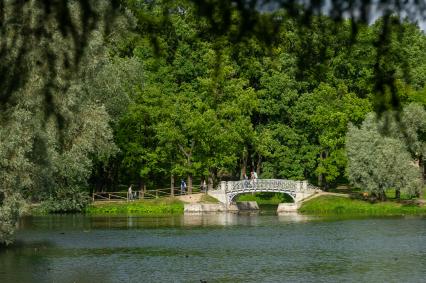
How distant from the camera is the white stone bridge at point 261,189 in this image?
73375 mm

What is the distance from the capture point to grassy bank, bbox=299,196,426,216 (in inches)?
2616

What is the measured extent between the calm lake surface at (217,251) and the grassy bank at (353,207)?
5138 millimetres

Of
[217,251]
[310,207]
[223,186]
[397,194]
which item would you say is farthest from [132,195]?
[217,251]

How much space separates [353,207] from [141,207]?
1691cm

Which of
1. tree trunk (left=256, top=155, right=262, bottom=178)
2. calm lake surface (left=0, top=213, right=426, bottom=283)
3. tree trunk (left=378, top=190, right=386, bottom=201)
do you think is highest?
tree trunk (left=256, top=155, right=262, bottom=178)

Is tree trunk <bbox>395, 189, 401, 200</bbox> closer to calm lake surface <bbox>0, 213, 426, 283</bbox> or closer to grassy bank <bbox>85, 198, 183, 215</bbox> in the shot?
calm lake surface <bbox>0, 213, 426, 283</bbox>

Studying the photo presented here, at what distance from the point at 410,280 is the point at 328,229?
2091 cm

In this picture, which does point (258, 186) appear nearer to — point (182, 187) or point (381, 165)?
point (182, 187)

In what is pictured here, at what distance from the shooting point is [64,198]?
56.1 m

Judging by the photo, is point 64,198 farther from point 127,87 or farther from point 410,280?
point 410,280

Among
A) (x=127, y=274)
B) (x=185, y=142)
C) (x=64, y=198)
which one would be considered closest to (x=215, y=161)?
(x=185, y=142)

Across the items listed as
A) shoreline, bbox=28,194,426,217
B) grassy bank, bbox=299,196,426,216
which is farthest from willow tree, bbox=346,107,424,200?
shoreline, bbox=28,194,426,217

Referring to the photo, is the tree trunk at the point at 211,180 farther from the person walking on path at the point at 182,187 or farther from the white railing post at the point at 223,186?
the white railing post at the point at 223,186

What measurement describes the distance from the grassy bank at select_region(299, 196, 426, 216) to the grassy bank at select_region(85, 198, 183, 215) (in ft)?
33.9
